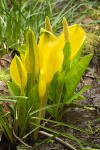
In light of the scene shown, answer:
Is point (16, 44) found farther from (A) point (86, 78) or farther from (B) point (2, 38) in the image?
(A) point (86, 78)

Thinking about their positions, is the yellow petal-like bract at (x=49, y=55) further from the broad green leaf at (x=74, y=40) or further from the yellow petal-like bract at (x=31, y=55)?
the broad green leaf at (x=74, y=40)

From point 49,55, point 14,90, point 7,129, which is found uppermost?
point 49,55

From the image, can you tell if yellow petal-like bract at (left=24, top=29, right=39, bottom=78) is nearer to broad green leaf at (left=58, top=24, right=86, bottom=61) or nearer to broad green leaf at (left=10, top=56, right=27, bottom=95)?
broad green leaf at (left=10, top=56, right=27, bottom=95)

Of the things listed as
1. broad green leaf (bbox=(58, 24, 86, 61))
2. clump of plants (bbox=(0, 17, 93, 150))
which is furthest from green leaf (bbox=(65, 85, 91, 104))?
broad green leaf (bbox=(58, 24, 86, 61))

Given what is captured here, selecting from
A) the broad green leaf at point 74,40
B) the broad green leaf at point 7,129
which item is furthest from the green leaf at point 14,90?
the broad green leaf at point 74,40

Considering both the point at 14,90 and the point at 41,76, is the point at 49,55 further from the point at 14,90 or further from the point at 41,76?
the point at 14,90

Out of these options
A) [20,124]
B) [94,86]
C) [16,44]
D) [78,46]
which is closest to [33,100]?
[20,124]

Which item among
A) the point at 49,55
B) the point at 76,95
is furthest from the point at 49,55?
the point at 76,95
